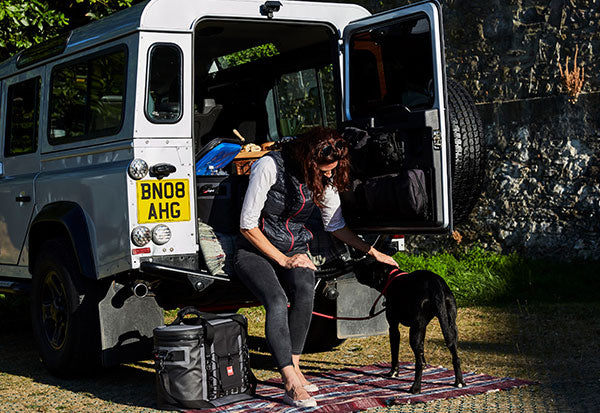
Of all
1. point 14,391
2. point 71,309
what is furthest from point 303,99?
point 14,391

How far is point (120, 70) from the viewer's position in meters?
5.94

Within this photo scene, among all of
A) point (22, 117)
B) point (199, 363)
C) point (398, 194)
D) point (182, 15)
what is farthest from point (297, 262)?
point (22, 117)

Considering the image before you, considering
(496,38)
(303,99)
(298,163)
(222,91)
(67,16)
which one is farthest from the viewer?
(67,16)

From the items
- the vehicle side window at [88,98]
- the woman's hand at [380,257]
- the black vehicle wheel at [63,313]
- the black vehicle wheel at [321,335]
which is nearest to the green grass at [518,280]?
the black vehicle wheel at [321,335]

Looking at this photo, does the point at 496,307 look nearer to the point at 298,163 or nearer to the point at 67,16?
the point at 298,163

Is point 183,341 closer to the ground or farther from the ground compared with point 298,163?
closer to the ground

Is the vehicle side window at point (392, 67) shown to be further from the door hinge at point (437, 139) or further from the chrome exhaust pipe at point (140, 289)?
the chrome exhaust pipe at point (140, 289)

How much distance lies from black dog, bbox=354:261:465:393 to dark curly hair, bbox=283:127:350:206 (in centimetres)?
78

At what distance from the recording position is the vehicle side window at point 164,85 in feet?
18.9

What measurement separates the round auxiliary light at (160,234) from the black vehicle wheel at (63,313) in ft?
2.63

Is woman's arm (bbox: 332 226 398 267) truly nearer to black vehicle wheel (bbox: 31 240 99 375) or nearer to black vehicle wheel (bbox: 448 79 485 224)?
black vehicle wheel (bbox: 448 79 485 224)

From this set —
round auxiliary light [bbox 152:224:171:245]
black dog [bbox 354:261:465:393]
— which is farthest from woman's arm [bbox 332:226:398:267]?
round auxiliary light [bbox 152:224:171:245]

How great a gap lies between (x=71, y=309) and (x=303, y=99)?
107 inches

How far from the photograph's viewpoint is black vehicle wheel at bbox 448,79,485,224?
6.19 metres
